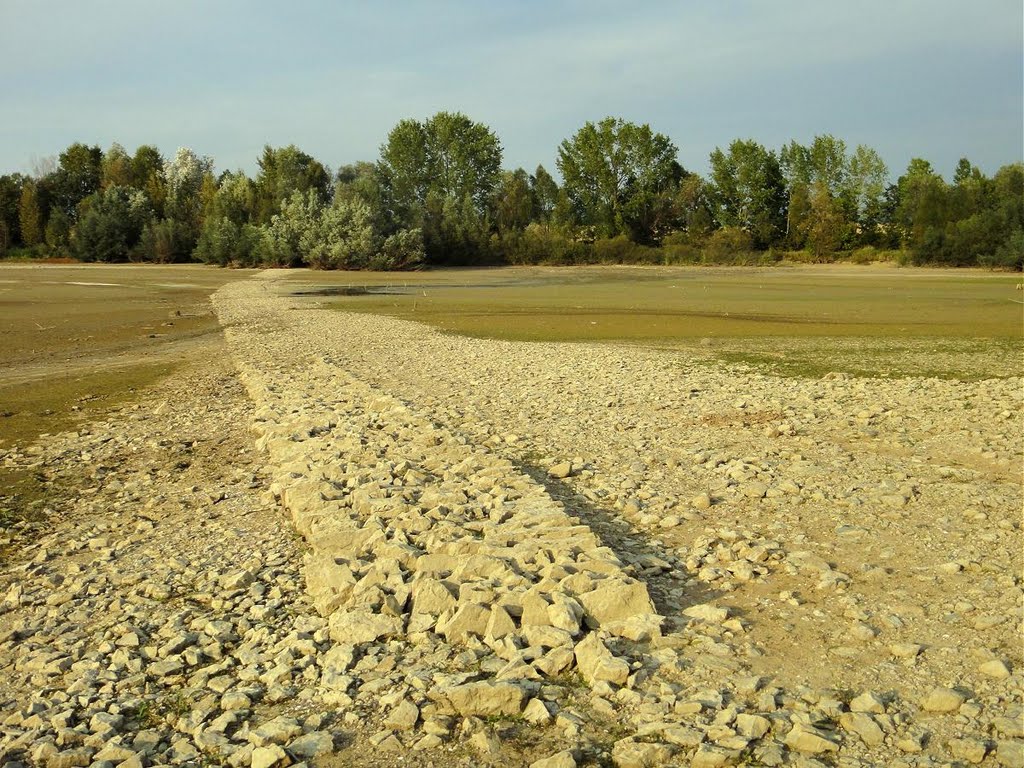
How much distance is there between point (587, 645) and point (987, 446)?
6.90 meters

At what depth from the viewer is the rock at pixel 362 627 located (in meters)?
5.74

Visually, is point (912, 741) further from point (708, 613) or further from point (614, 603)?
point (614, 603)

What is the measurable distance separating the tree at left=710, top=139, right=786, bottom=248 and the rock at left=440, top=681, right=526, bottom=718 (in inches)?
3483

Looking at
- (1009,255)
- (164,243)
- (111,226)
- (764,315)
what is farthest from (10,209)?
(1009,255)

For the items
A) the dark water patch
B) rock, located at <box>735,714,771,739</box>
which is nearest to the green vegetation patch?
the dark water patch

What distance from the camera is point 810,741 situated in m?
4.46

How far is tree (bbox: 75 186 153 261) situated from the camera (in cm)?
7950

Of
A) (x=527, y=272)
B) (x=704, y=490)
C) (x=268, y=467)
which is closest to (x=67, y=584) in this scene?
(x=268, y=467)

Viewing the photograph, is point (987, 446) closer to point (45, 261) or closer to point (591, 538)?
point (591, 538)

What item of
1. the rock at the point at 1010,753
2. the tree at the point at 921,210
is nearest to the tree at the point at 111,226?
the tree at the point at 921,210

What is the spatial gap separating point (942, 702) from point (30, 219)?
9805 centimetres

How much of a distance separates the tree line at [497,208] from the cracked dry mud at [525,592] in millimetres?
59424

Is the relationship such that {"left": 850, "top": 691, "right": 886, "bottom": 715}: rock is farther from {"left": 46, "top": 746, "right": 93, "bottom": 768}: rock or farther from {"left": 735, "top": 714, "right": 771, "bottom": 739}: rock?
{"left": 46, "top": 746, "right": 93, "bottom": 768}: rock

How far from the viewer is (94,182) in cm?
9731
